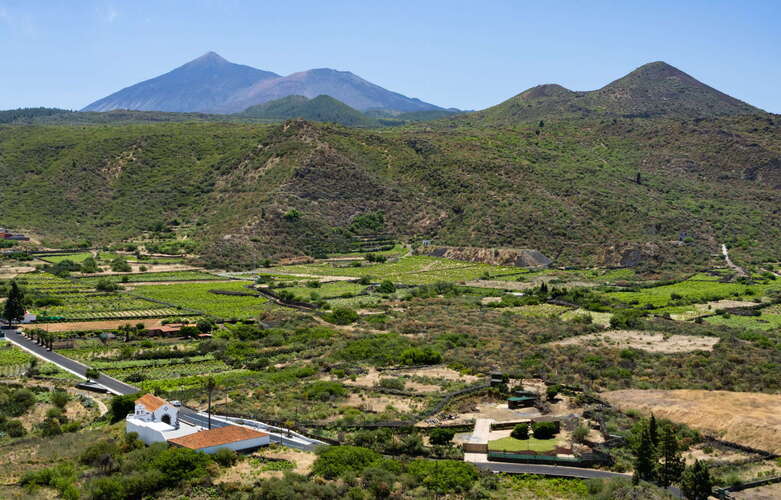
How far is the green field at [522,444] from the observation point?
35656mm

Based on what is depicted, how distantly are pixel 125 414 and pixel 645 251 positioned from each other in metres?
84.1

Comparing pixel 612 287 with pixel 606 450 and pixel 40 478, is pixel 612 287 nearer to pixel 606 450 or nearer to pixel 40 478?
pixel 606 450

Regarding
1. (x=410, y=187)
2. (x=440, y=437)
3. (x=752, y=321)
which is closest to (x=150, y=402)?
(x=440, y=437)

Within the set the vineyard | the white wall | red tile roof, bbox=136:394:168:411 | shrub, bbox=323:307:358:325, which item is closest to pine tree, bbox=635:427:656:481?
the white wall

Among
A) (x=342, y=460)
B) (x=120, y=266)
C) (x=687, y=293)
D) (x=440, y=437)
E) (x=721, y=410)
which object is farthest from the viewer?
(x=120, y=266)

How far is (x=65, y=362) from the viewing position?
53188mm

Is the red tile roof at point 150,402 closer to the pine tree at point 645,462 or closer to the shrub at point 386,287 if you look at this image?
the pine tree at point 645,462

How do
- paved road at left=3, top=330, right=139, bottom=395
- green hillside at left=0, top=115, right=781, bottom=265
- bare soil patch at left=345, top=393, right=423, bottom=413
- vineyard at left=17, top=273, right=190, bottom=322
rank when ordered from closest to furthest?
bare soil patch at left=345, top=393, right=423, bottom=413, paved road at left=3, top=330, right=139, bottom=395, vineyard at left=17, top=273, right=190, bottom=322, green hillside at left=0, top=115, right=781, bottom=265

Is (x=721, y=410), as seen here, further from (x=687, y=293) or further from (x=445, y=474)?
(x=687, y=293)

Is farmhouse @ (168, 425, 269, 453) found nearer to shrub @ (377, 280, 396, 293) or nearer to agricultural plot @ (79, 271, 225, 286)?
shrub @ (377, 280, 396, 293)

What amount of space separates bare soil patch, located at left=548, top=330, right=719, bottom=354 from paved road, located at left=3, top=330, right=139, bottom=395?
105 feet

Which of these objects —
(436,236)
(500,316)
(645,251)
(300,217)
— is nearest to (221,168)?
(300,217)

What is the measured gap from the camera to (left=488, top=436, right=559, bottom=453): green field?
3566 cm

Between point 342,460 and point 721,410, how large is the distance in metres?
21.3
